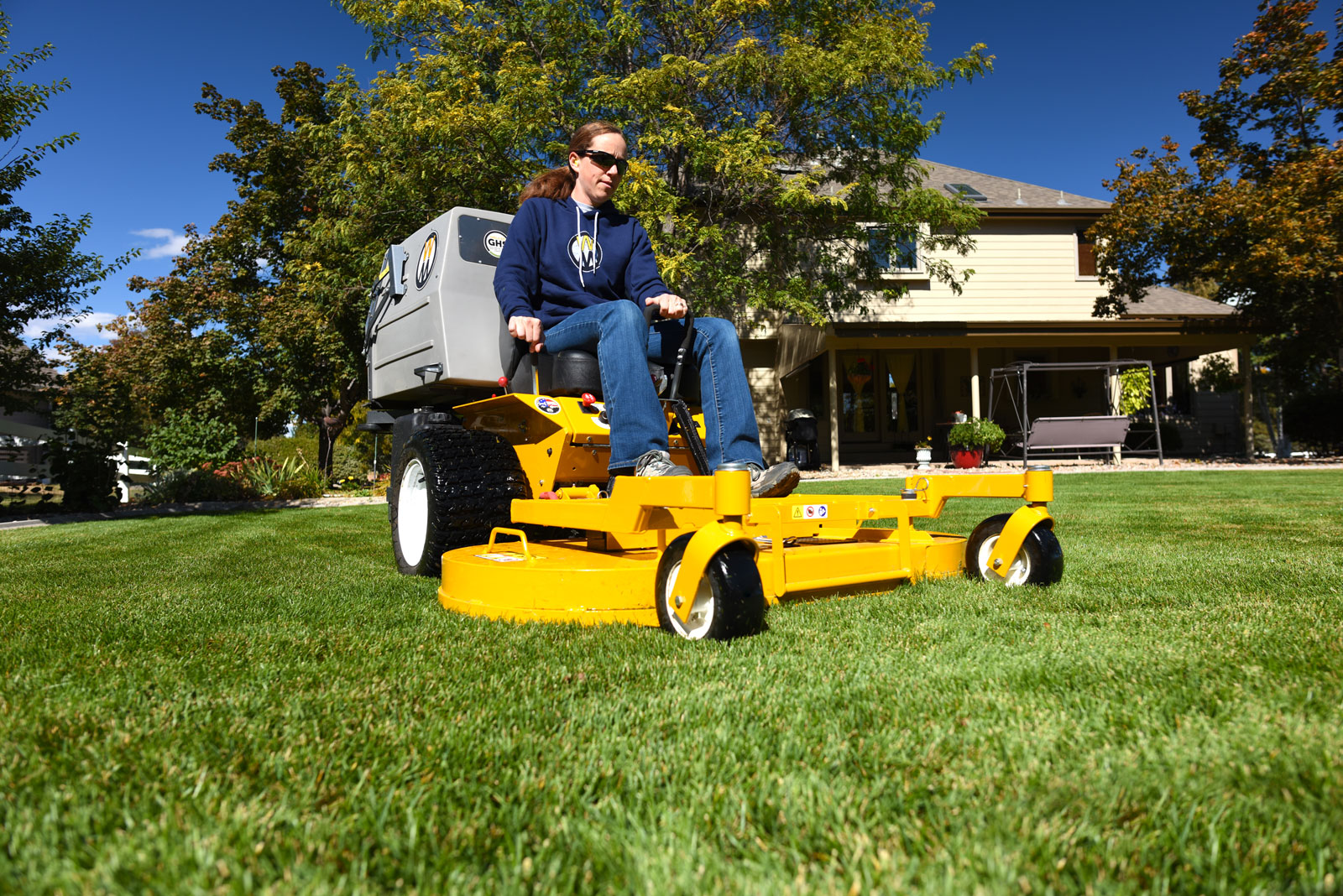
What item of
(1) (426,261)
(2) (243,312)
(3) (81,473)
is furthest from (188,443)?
(1) (426,261)

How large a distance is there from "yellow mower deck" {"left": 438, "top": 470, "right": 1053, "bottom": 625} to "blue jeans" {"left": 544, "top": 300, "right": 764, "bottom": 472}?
29 centimetres

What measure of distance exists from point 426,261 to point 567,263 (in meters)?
0.95

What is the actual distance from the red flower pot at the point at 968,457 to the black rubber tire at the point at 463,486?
1271 cm

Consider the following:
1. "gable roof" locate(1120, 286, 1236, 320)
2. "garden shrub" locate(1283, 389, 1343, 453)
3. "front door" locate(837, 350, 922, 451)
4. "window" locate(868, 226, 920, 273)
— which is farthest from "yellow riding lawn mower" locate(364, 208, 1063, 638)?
"garden shrub" locate(1283, 389, 1343, 453)

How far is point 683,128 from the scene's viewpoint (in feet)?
34.0

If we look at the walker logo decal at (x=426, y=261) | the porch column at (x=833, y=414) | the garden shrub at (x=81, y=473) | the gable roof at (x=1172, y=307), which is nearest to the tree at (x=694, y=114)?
the porch column at (x=833, y=414)

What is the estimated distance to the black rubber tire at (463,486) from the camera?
3541mm

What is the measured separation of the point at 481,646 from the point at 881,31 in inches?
445

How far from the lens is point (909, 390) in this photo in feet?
66.1

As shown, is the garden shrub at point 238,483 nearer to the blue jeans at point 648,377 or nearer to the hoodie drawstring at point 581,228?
the hoodie drawstring at point 581,228

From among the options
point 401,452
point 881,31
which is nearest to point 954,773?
point 401,452

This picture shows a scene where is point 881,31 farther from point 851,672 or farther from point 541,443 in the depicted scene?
point 851,672

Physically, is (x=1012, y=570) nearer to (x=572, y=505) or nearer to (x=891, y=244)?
(x=572, y=505)

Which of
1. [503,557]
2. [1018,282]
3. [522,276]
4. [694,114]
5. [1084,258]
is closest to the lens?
[503,557]
